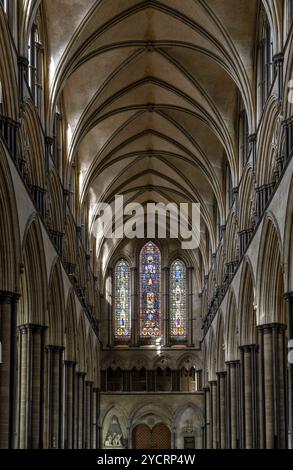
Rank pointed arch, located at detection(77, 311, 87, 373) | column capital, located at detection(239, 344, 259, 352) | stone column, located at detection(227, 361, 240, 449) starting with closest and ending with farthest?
column capital, located at detection(239, 344, 259, 352) → stone column, located at detection(227, 361, 240, 449) → pointed arch, located at detection(77, 311, 87, 373)

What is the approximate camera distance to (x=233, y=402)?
40.4 m

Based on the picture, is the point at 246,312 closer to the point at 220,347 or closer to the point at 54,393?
the point at 54,393

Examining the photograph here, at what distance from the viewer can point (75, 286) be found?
40.8 meters

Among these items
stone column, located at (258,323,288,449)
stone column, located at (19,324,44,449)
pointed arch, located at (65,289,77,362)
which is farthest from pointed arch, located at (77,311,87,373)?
stone column, located at (258,323,288,449)

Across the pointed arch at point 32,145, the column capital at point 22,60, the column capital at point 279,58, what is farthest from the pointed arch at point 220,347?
the column capital at point 22,60

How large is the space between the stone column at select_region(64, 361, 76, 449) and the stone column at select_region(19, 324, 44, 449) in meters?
10.1

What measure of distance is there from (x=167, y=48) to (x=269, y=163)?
28.2ft

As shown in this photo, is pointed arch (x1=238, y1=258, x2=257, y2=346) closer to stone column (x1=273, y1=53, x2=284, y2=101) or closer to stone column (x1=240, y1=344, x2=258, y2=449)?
stone column (x1=240, y1=344, x2=258, y2=449)

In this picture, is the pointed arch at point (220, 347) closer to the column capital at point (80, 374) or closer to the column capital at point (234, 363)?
the column capital at point (234, 363)

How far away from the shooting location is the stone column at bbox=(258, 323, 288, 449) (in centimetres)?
3020

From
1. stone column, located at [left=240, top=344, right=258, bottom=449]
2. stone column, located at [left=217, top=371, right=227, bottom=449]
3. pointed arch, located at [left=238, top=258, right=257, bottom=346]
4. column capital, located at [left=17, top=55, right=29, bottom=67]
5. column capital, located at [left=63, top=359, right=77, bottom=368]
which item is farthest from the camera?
stone column, located at [left=217, top=371, right=227, bottom=449]

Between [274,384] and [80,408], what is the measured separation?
17728 mm
